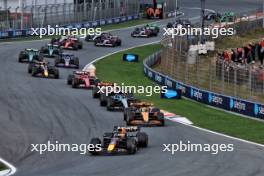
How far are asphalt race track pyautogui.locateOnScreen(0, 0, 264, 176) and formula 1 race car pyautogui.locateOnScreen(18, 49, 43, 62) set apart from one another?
4156 mm

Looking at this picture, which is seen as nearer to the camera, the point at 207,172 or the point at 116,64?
the point at 207,172

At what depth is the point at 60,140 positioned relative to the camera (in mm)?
27188

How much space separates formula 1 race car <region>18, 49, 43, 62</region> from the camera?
48.6 metres

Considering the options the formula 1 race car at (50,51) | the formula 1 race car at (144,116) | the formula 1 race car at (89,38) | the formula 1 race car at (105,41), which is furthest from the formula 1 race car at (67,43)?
the formula 1 race car at (144,116)

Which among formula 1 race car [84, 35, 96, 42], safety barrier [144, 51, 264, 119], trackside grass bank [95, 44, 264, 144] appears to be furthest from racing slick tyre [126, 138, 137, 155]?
formula 1 race car [84, 35, 96, 42]

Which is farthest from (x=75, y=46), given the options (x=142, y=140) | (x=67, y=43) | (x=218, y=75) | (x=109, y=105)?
(x=142, y=140)

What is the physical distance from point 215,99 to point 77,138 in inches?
394

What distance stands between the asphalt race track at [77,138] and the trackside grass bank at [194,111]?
4.17ft

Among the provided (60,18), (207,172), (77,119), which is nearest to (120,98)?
(77,119)

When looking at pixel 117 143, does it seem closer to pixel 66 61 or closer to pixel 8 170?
pixel 8 170

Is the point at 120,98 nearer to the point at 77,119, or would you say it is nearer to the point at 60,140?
the point at 77,119

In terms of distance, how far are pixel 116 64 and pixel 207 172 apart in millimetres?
31228

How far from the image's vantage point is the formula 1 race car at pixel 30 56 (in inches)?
1913

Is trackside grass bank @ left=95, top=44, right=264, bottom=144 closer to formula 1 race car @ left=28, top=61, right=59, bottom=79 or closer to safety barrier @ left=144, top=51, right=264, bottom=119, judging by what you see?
safety barrier @ left=144, top=51, right=264, bottom=119
